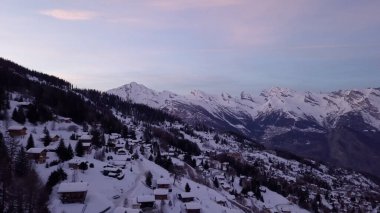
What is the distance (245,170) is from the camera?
167500 mm

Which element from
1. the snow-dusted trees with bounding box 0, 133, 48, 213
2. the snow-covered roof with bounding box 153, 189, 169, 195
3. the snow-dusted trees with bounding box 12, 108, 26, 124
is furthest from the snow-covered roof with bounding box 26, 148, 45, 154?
the snow-dusted trees with bounding box 12, 108, 26, 124

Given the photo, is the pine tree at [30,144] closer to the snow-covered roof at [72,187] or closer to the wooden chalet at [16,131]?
the wooden chalet at [16,131]

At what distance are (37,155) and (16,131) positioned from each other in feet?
54.2

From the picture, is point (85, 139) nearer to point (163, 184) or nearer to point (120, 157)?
point (120, 157)

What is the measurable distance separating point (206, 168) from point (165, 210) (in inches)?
2678

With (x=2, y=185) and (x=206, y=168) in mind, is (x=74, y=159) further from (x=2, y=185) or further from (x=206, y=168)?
(x=206, y=168)

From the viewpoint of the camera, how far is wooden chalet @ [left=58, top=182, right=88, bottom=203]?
72062 mm

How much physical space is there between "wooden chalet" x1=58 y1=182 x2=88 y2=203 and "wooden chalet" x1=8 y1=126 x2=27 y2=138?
108ft

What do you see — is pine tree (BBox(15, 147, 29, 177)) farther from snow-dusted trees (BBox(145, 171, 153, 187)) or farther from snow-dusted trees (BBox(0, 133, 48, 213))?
snow-dusted trees (BBox(145, 171, 153, 187))

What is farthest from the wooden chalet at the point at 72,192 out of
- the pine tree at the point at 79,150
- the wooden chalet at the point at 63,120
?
the wooden chalet at the point at 63,120

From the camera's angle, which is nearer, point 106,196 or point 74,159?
point 106,196

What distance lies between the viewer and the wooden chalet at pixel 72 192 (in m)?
Answer: 72.1

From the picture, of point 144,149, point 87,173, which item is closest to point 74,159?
point 87,173

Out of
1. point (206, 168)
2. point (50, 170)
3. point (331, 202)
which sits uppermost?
point (50, 170)
